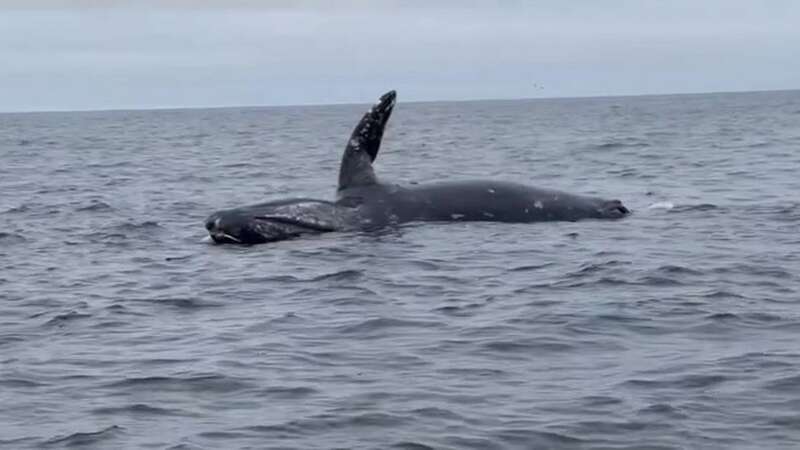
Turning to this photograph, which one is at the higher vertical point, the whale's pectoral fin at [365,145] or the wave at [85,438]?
the whale's pectoral fin at [365,145]

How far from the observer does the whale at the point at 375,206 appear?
68.2 ft

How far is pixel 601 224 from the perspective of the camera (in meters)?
22.0

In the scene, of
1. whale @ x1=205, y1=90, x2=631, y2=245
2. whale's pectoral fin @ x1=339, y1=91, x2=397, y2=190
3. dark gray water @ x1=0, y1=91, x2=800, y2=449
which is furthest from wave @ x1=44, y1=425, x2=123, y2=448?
whale's pectoral fin @ x1=339, y1=91, x2=397, y2=190

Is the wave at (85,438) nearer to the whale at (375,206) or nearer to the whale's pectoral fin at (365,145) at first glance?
the whale at (375,206)

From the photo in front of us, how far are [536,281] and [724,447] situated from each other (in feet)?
23.0

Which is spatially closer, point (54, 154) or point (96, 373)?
point (96, 373)

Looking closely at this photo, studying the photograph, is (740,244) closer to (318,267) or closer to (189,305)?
(318,267)

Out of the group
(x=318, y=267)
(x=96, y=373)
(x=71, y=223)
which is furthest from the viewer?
(x=71, y=223)

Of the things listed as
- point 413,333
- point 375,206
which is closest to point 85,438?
point 413,333

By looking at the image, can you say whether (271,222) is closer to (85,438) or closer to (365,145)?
(365,145)

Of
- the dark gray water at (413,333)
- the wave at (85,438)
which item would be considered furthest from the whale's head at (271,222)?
the wave at (85,438)

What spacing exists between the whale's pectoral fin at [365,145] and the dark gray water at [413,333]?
1.37 metres

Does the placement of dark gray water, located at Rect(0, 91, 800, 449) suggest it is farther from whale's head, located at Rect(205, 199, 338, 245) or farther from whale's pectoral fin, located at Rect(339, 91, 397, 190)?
whale's pectoral fin, located at Rect(339, 91, 397, 190)

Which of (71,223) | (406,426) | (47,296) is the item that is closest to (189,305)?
(47,296)
